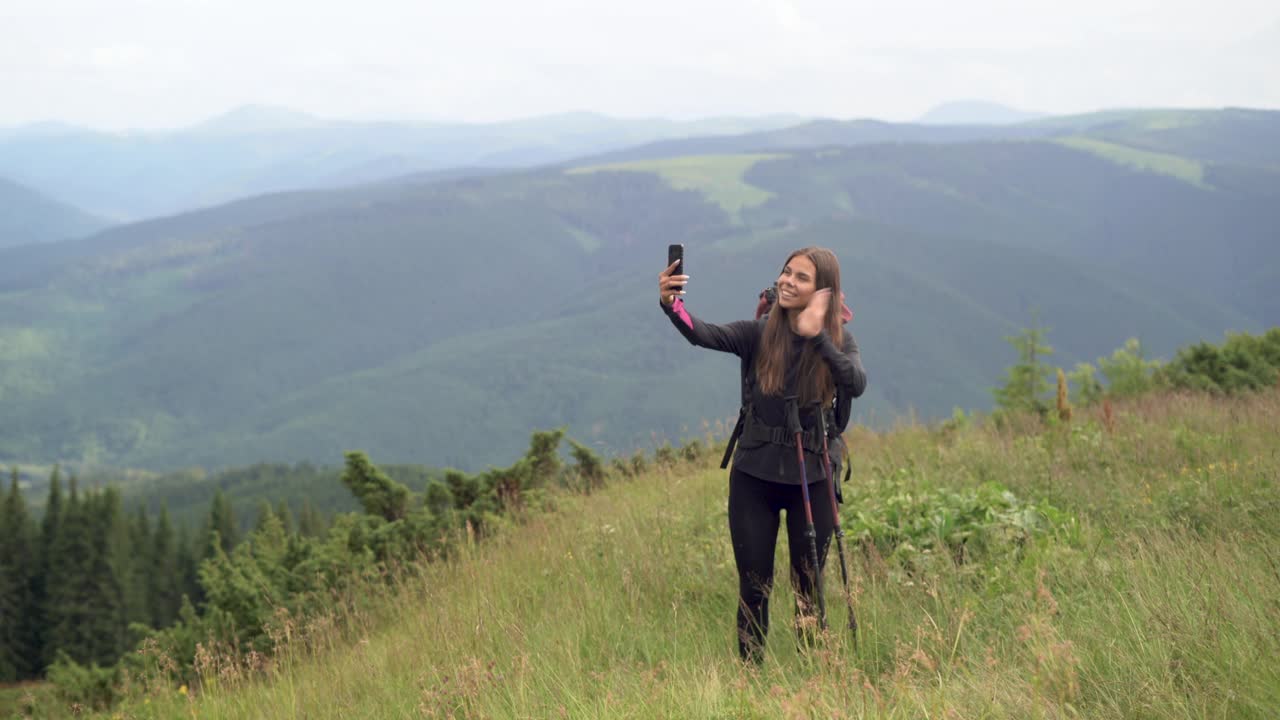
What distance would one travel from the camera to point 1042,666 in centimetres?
297

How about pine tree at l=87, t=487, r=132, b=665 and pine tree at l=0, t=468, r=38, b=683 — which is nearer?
pine tree at l=0, t=468, r=38, b=683

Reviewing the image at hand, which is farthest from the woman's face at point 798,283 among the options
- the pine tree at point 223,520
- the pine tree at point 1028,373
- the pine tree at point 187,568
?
the pine tree at point 223,520

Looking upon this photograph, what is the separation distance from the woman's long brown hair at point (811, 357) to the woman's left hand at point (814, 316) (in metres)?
0.06

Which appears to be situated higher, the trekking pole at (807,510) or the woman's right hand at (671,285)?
the woman's right hand at (671,285)

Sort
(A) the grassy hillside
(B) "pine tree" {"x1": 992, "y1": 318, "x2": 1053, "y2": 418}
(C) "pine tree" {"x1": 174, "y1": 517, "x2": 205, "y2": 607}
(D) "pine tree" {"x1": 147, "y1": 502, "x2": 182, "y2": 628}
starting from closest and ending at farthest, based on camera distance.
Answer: (A) the grassy hillside < (B) "pine tree" {"x1": 992, "y1": 318, "x2": 1053, "y2": 418} < (D) "pine tree" {"x1": 147, "y1": 502, "x2": 182, "y2": 628} < (C) "pine tree" {"x1": 174, "y1": 517, "x2": 205, "y2": 607}

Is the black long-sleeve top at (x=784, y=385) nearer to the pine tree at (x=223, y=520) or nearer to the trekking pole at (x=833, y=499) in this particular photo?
the trekking pole at (x=833, y=499)

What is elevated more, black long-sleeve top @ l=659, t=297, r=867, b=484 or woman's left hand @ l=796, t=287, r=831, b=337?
woman's left hand @ l=796, t=287, r=831, b=337

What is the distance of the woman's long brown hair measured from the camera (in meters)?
3.96

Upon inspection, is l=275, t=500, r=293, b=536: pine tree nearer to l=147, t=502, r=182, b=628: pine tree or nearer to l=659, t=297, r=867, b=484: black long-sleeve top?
l=659, t=297, r=867, b=484: black long-sleeve top

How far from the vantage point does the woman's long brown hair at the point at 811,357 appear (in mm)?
3955

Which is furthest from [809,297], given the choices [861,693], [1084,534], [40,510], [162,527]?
[40,510]

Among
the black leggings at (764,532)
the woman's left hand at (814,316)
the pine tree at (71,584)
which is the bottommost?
the pine tree at (71,584)

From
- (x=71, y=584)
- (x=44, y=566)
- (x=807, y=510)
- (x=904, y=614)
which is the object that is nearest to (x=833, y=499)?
(x=807, y=510)

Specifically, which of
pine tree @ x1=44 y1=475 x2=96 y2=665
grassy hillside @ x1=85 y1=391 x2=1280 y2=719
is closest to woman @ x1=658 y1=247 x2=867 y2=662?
grassy hillside @ x1=85 y1=391 x2=1280 y2=719
